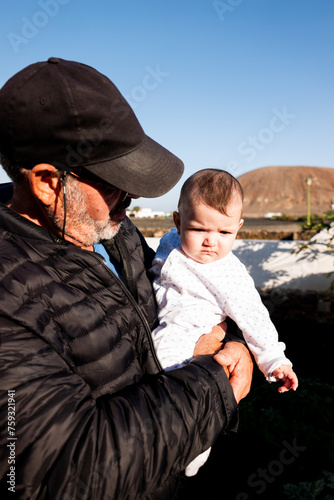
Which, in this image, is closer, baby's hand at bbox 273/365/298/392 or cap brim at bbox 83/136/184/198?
cap brim at bbox 83/136/184/198

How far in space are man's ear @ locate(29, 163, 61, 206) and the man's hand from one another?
2.81 feet

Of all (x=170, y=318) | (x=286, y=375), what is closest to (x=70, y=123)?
(x=170, y=318)

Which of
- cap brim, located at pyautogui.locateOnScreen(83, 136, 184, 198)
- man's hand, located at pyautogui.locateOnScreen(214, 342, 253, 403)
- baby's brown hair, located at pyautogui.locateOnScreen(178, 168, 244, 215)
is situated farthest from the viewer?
baby's brown hair, located at pyautogui.locateOnScreen(178, 168, 244, 215)

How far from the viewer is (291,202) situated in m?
64.0

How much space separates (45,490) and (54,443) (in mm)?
121

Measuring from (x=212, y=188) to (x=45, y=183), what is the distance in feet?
3.06

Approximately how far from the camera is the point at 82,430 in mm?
1102

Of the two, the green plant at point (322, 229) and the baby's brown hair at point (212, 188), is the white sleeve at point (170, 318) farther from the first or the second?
the green plant at point (322, 229)

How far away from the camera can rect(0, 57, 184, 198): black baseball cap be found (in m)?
1.37

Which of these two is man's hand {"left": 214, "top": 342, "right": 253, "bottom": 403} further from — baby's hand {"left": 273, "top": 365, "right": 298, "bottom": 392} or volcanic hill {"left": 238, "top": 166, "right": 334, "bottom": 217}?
volcanic hill {"left": 238, "top": 166, "right": 334, "bottom": 217}

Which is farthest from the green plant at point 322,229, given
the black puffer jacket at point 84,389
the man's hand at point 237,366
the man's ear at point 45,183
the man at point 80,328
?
the man's ear at point 45,183

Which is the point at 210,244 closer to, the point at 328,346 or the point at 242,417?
the point at 242,417

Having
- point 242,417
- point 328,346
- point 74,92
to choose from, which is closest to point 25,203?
point 74,92

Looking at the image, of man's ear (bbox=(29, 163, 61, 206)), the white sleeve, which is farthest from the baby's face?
man's ear (bbox=(29, 163, 61, 206))
